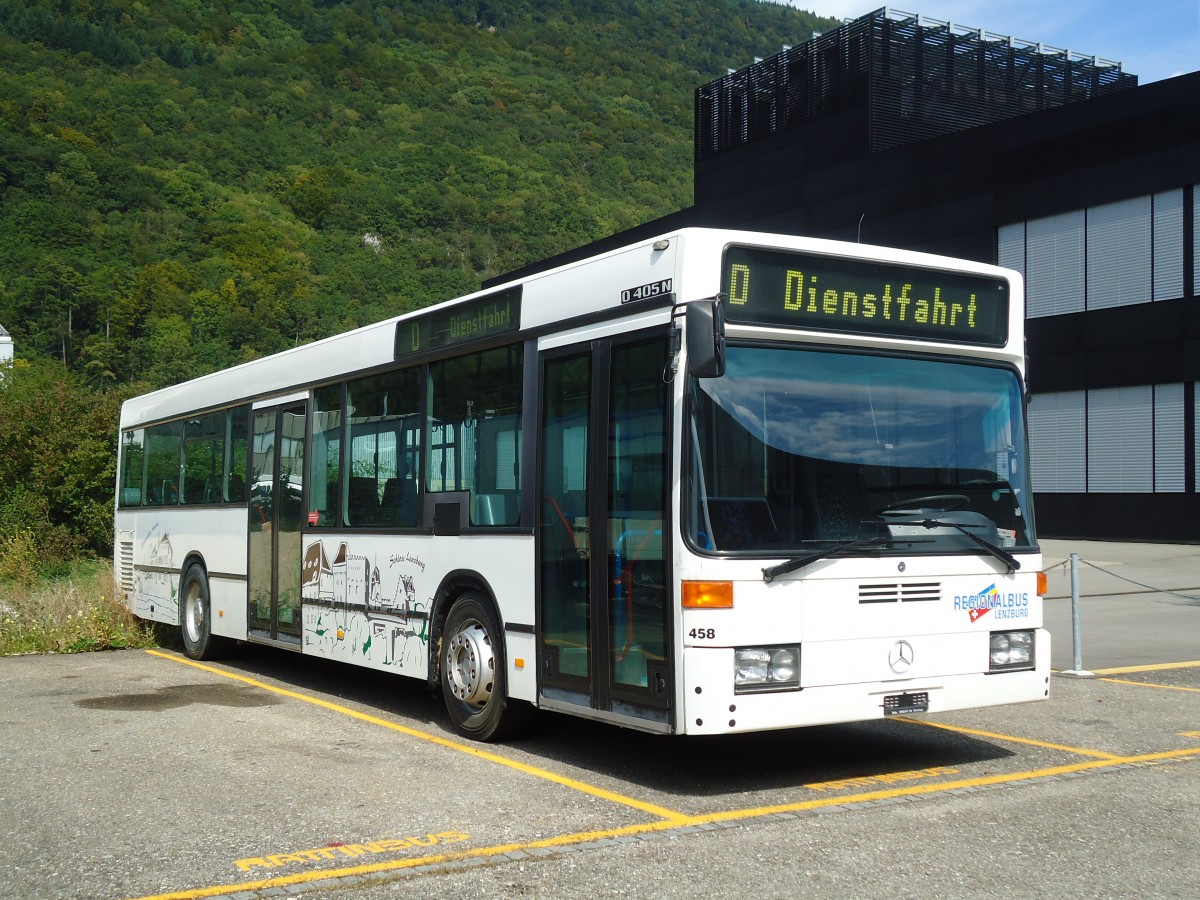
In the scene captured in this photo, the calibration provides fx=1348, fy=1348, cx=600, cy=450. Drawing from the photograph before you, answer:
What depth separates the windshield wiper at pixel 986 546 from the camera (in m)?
7.70

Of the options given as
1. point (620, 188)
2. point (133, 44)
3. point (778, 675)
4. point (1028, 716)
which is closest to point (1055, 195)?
point (1028, 716)

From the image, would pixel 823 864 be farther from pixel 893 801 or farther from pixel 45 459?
pixel 45 459

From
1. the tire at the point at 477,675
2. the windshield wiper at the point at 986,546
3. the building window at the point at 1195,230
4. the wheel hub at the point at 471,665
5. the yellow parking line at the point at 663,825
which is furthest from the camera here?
the building window at the point at 1195,230

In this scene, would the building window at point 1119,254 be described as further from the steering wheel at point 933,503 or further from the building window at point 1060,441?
the steering wheel at point 933,503

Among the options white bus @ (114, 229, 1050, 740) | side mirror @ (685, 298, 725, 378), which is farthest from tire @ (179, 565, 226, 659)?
side mirror @ (685, 298, 725, 378)

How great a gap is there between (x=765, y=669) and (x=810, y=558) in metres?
0.63

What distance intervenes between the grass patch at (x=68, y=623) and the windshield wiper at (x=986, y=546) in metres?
11.4

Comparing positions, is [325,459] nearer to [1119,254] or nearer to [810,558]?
[810,558]

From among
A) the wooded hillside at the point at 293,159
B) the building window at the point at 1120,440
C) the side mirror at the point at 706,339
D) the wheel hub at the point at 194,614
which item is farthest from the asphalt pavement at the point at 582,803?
the wooded hillside at the point at 293,159

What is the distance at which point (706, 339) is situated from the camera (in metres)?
6.94

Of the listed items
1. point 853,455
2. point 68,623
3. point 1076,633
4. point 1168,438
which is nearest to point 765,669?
point 853,455

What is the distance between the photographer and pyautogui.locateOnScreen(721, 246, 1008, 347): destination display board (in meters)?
7.50

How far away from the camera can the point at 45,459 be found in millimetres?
31094

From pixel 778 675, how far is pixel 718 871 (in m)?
1.63
